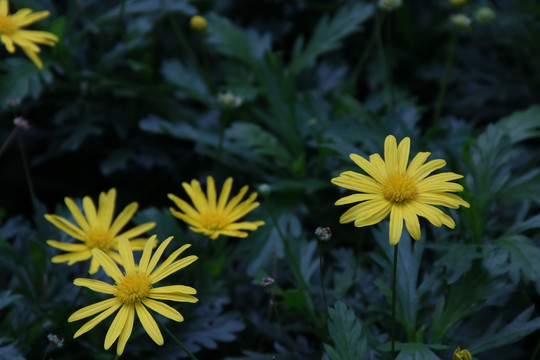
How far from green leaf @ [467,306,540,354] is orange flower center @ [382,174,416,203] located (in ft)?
1.52

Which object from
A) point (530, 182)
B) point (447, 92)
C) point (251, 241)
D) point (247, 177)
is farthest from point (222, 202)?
point (447, 92)

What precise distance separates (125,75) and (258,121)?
2.04 feet

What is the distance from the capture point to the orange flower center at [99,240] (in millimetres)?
1674

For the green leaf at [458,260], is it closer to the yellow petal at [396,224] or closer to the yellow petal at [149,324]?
the yellow petal at [396,224]

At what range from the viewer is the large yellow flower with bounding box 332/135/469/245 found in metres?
1.32

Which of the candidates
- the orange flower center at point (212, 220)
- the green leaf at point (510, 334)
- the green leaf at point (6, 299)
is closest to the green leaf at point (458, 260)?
the green leaf at point (510, 334)

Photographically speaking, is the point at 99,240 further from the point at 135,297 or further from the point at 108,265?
the point at 135,297

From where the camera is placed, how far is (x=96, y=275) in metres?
1.73

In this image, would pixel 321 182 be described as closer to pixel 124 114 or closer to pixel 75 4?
pixel 124 114

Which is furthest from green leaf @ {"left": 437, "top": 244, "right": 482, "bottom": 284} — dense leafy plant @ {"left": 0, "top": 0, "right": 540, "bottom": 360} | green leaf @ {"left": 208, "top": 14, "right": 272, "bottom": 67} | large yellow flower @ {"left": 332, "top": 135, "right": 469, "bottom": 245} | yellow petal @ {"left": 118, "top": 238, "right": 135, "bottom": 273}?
green leaf @ {"left": 208, "top": 14, "right": 272, "bottom": 67}

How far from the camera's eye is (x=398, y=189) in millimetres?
1377

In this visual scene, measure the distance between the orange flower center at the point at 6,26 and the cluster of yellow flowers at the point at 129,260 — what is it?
0.69 m

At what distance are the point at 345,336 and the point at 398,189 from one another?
15.5 inches

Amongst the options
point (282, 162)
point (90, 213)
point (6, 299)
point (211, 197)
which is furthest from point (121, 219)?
point (282, 162)
